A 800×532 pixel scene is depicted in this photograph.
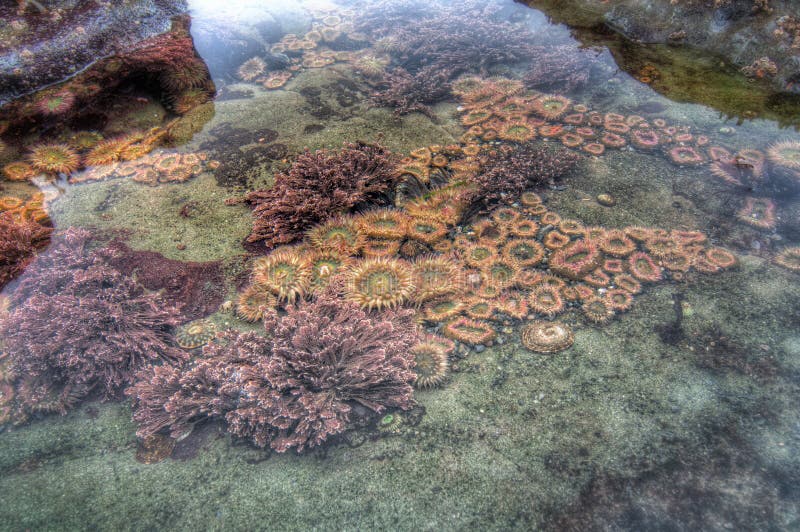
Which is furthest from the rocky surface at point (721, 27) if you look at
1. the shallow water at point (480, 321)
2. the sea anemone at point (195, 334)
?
the sea anemone at point (195, 334)

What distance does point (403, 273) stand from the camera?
454 centimetres

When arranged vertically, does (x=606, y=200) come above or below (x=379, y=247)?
above

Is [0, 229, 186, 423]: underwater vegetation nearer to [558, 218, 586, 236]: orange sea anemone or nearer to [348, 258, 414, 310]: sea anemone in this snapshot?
[348, 258, 414, 310]: sea anemone

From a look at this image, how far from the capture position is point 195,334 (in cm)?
440

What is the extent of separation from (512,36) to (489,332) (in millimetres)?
8348

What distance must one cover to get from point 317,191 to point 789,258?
19.4ft

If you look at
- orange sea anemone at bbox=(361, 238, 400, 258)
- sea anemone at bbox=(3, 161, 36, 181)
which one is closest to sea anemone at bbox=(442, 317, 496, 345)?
orange sea anemone at bbox=(361, 238, 400, 258)

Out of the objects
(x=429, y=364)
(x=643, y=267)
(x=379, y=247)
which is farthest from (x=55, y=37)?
(x=643, y=267)

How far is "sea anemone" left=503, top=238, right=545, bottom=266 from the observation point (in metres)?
4.79

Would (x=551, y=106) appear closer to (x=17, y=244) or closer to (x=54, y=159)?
(x=17, y=244)

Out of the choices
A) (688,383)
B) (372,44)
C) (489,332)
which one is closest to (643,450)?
(688,383)

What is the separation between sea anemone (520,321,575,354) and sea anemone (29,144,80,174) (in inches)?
295

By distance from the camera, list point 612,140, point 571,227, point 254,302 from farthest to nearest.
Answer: point 612,140
point 571,227
point 254,302

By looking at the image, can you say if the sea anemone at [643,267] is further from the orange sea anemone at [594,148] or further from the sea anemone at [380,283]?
the sea anemone at [380,283]
